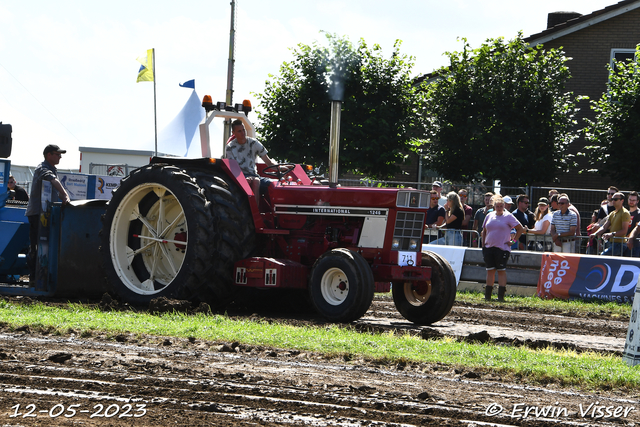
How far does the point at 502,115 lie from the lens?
904 inches

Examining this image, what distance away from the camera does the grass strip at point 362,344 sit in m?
6.17

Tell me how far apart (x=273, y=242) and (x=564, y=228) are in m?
7.37

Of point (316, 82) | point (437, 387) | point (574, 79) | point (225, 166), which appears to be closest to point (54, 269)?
point (225, 166)

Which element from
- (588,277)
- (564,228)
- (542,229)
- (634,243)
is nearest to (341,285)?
(588,277)

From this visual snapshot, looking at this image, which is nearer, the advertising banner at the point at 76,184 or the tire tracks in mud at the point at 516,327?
the tire tracks in mud at the point at 516,327

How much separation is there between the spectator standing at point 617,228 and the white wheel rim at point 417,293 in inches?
248

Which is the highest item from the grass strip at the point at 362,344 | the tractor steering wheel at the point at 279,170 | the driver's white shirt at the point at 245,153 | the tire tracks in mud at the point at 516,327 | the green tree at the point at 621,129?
the green tree at the point at 621,129

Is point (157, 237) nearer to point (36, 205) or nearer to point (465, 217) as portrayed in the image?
point (36, 205)

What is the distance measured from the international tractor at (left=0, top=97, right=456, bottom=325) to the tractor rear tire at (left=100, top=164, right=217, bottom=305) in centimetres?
1

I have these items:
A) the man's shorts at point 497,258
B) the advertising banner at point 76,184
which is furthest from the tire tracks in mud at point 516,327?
the advertising banner at point 76,184

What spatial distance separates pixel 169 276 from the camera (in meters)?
10.1

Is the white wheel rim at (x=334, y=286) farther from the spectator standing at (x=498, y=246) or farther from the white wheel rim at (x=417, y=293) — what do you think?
the spectator standing at (x=498, y=246)

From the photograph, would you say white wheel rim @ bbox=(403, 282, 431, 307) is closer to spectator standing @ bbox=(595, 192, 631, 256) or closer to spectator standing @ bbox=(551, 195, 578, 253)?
spectator standing @ bbox=(595, 192, 631, 256)
